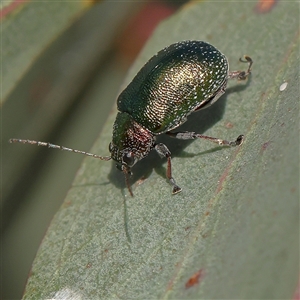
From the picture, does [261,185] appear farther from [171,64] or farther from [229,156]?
[171,64]

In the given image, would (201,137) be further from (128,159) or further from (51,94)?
(51,94)

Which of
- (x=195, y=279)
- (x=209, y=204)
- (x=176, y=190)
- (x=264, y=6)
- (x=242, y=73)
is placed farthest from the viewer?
(x=264, y=6)

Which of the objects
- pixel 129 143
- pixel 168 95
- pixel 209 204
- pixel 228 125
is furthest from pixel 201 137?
pixel 209 204

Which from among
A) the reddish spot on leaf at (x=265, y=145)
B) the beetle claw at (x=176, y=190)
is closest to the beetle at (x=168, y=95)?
the beetle claw at (x=176, y=190)

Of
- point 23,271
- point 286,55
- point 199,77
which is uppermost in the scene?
point 286,55

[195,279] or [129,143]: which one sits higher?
[129,143]

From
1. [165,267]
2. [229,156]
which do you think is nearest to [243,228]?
[165,267]
